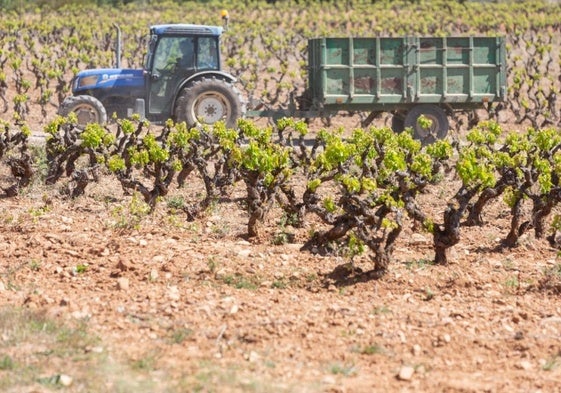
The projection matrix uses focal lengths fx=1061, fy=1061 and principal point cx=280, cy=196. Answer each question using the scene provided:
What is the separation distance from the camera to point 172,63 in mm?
17219

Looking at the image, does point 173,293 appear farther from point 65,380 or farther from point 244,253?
point 65,380

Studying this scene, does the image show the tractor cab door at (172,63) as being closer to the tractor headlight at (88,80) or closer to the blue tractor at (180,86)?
the blue tractor at (180,86)

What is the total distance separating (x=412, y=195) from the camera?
9.34 metres

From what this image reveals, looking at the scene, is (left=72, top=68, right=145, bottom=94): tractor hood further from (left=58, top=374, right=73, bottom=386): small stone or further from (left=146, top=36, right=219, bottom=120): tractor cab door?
(left=58, top=374, right=73, bottom=386): small stone

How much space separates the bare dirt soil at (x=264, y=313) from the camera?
6.70 metres

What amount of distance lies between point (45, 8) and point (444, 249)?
103 feet

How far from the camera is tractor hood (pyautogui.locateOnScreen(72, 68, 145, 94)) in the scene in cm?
1762

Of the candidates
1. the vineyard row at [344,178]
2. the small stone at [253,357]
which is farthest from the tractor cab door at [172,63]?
the small stone at [253,357]

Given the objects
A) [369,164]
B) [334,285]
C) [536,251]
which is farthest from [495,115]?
[334,285]

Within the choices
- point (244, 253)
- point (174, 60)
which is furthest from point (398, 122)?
point (244, 253)

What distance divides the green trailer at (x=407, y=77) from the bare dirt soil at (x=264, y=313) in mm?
6882

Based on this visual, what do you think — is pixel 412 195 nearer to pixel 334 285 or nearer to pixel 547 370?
pixel 334 285

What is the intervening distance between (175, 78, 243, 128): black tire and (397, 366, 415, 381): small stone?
34.0ft

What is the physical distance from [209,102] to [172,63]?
0.92 meters
